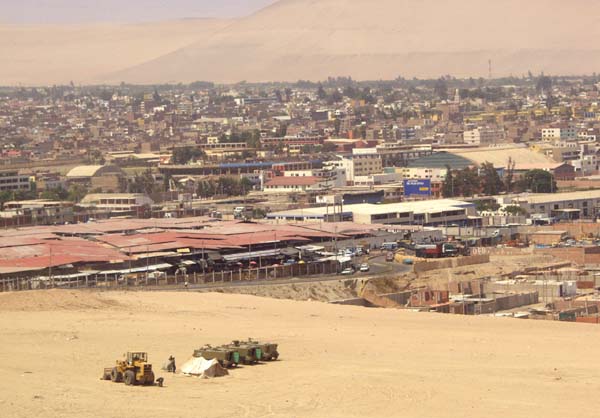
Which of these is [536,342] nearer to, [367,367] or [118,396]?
[367,367]

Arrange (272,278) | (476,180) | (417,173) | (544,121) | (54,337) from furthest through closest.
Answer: (544,121) < (417,173) < (476,180) < (272,278) < (54,337)

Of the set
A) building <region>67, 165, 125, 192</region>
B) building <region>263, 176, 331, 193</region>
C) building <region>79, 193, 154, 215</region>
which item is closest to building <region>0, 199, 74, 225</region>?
building <region>79, 193, 154, 215</region>

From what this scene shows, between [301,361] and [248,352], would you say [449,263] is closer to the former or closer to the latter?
[301,361]

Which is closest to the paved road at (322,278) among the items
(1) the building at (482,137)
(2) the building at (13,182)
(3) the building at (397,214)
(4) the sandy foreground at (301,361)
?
(4) the sandy foreground at (301,361)

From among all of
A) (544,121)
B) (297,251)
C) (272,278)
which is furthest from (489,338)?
(544,121)

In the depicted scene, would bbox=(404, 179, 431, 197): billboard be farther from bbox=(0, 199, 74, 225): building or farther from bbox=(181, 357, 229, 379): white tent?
bbox=(181, 357, 229, 379): white tent

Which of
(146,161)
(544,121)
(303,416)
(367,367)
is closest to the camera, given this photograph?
(303,416)

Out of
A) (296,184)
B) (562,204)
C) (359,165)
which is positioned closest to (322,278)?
(562,204)
